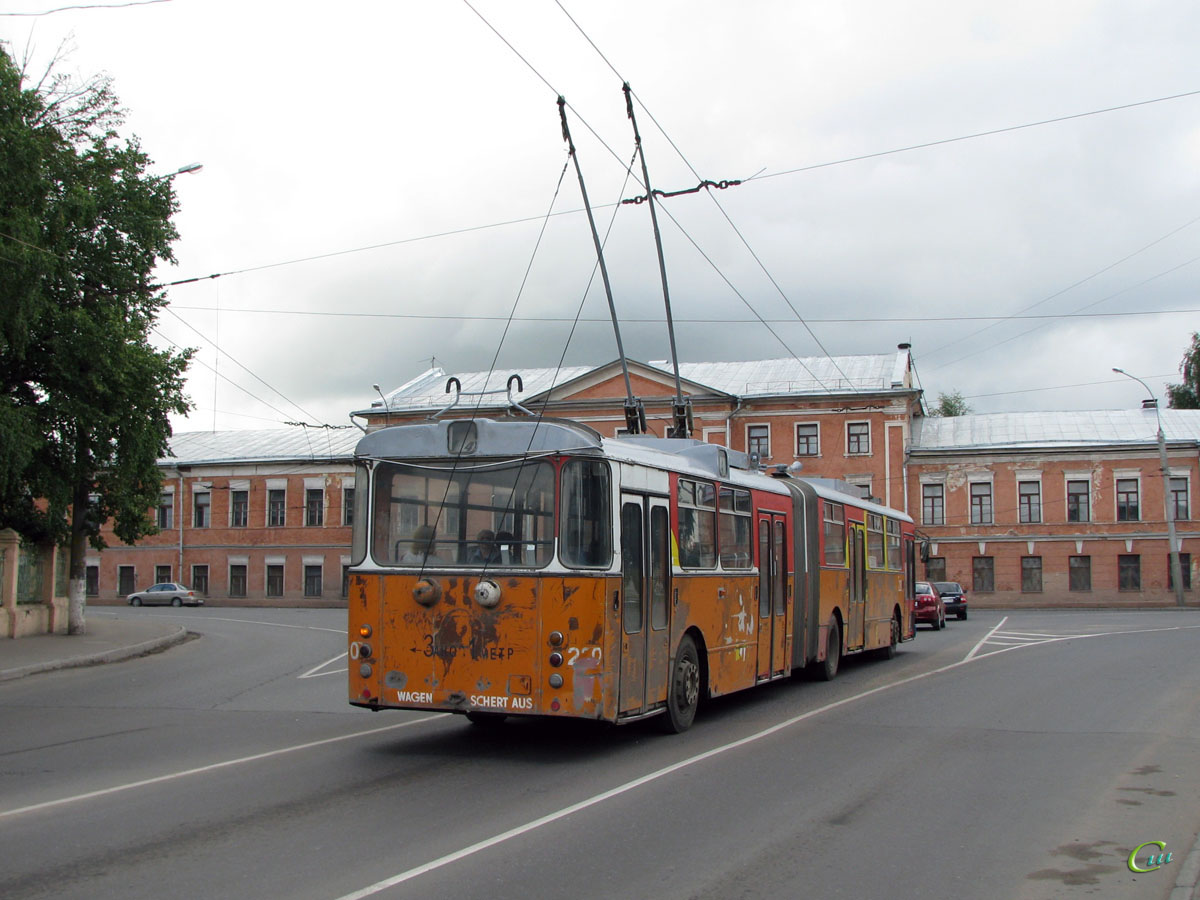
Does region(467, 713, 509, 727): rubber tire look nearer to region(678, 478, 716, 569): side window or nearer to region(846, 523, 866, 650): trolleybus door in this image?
region(678, 478, 716, 569): side window

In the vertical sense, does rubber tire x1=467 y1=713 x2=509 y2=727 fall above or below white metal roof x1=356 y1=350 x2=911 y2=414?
below

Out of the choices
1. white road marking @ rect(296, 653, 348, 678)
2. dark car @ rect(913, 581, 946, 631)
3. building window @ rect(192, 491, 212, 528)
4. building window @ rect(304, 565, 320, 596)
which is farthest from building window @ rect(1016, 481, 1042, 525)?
white road marking @ rect(296, 653, 348, 678)

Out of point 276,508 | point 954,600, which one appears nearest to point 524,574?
point 954,600

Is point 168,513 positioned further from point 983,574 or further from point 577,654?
point 577,654

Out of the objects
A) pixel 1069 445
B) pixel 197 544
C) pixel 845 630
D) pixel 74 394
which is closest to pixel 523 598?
pixel 845 630

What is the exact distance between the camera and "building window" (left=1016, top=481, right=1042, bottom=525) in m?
56.0

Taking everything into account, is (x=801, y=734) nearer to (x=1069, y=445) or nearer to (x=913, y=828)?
(x=913, y=828)

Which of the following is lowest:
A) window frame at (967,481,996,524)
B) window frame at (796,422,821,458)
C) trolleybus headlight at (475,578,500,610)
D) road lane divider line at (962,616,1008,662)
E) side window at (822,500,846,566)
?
road lane divider line at (962,616,1008,662)

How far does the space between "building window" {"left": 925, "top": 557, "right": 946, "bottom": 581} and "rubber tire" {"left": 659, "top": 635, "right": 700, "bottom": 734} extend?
47.1 metres

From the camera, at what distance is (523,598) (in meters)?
9.80

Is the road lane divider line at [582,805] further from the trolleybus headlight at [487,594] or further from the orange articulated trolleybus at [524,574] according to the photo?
the trolleybus headlight at [487,594]

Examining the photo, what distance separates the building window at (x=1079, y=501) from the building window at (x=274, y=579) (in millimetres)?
40006

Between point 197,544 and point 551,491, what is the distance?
57613 mm

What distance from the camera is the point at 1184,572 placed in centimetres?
5375
